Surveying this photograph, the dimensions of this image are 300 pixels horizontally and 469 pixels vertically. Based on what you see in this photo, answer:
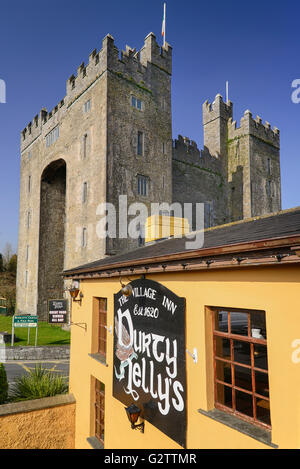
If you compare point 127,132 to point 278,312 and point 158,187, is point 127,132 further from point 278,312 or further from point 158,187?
point 278,312

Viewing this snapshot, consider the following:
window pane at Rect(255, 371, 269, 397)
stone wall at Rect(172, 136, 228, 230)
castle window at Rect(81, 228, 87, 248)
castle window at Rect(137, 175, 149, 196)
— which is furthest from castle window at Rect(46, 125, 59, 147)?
window pane at Rect(255, 371, 269, 397)

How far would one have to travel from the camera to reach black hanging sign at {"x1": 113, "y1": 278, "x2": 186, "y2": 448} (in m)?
5.11

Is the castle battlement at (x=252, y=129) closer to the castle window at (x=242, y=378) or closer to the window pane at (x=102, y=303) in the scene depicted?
the castle window at (x=242, y=378)

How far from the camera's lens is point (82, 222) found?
23641 millimetres

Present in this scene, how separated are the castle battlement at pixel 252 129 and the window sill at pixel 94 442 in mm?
33967

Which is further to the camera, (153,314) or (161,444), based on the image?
(153,314)

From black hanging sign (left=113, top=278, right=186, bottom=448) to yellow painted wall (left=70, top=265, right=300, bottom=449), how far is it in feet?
0.59

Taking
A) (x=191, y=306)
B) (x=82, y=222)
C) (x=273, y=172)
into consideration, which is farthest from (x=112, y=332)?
(x=273, y=172)

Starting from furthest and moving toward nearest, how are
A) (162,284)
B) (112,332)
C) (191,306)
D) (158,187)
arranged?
(158,187)
(112,332)
(162,284)
(191,306)

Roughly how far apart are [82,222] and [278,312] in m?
21.2

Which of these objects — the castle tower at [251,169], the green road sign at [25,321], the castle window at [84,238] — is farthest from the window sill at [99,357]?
the castle tower at [251,169]

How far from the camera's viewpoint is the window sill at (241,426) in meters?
3.69

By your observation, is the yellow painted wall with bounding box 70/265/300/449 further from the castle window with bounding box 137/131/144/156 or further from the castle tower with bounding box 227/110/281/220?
the castle tower with bounding box 227/110/281/220
